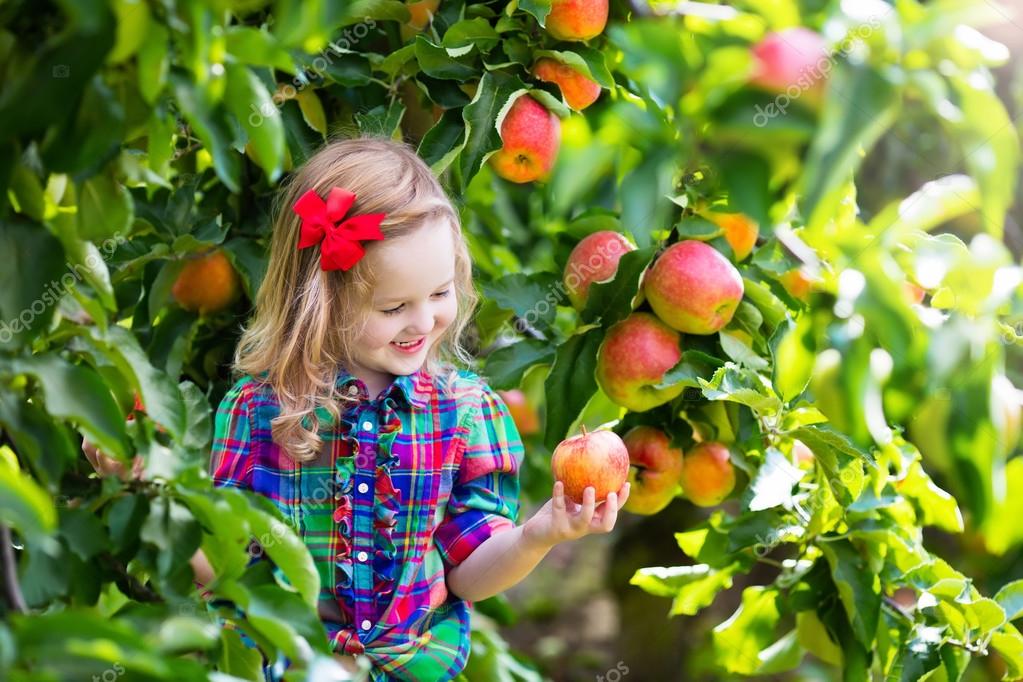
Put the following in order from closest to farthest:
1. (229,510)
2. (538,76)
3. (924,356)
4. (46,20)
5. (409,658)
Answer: (924,356)
(46,20)
(229,510)
(409,658)
(538,76)

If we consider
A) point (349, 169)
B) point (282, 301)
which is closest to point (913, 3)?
point (349, 169)

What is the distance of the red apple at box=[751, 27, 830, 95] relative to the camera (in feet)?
2.35

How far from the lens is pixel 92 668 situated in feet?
2.74

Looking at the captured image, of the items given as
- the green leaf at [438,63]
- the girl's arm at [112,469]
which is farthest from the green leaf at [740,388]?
the girl's arm at [112,469]

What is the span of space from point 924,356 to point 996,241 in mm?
93

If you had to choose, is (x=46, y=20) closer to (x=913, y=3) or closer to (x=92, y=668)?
(x=92, y=668)

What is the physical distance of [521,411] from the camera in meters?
2.45

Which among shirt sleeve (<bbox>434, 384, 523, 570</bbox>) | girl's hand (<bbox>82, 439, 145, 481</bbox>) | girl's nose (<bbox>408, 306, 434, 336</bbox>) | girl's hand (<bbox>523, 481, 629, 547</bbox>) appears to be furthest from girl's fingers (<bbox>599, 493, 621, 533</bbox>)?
girl's hand (<bbox>82, 439, 145, 481</bbox>)

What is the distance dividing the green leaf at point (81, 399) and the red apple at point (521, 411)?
138 centimetres

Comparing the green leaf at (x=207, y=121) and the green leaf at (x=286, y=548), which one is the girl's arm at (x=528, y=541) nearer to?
the green leaf at (x=286, y=548)

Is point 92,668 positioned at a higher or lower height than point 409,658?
higher

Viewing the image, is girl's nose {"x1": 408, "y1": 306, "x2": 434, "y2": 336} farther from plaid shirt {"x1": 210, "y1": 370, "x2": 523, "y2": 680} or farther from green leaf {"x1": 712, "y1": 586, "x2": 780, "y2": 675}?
green leaf {"x1": 712, "y1": 586, "x2": 780, "y2": 675}

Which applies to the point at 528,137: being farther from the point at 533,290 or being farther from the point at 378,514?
the point at 378,514

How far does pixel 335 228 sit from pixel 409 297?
0.13 metres
